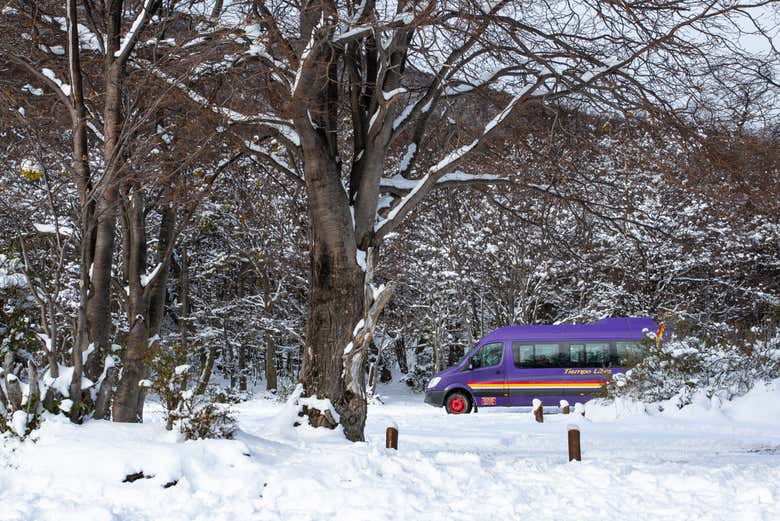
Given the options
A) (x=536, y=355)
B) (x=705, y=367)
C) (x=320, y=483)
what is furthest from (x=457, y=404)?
(x=320, y=483)

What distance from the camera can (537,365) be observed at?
70.9 feet

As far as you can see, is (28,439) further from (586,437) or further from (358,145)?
(586,437)

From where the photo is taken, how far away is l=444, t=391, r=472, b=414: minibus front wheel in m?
21.8

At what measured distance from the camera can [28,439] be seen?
259 inches

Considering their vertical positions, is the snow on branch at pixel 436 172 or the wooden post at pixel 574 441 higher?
the snow on branch at pixel 436 172

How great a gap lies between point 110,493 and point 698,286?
25945 mm

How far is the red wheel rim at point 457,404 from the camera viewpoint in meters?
21.8

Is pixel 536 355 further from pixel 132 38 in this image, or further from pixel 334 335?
pixel 132 38

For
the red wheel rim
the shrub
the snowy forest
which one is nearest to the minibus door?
the red wheel rim

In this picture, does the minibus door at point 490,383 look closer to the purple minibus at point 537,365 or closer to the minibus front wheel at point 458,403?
the purple minibus at point 537,365

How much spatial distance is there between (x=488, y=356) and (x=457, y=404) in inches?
63.9

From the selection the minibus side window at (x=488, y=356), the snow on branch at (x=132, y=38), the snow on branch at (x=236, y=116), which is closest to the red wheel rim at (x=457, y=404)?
the minibus side window at (x=488, y=356)

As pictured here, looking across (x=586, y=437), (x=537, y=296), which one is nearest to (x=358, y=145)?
(x=586, y=437)

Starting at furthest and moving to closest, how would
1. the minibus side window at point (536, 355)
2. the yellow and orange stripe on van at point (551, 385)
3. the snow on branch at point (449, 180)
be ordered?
the minibus side window at point (536, 355) < the yellow and orange stripe on van at point (551, 385) < the snow on branch at point (449, 180)
